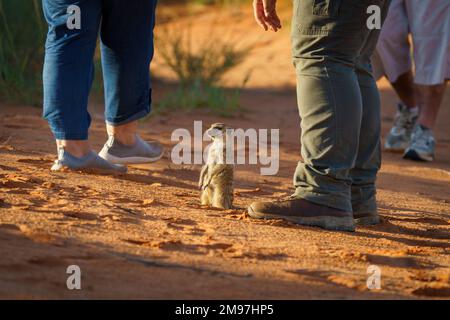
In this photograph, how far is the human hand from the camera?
389 cm

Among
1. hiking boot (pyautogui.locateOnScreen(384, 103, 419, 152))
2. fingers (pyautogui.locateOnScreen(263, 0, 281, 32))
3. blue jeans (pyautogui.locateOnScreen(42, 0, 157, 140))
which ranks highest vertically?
fingers (pyautogui.locateOnScreen(263, 0, 281, 32))

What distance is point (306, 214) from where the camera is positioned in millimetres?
3844

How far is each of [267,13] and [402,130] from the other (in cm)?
286

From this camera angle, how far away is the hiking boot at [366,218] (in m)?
4.05

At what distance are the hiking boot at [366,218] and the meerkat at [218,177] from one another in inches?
21.8

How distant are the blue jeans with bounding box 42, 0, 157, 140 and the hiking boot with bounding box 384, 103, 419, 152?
2452mm

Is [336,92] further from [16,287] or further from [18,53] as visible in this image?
[18,53]

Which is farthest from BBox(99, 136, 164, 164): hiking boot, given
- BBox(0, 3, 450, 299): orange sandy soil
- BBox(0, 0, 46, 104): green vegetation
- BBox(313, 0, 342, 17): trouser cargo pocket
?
BBox(0, 0, 46, 104): green vegetation

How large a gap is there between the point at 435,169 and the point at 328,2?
2469 mm

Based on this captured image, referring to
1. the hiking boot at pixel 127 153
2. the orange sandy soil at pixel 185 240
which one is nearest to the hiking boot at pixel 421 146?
the orange sandy soil at pixel 185 240

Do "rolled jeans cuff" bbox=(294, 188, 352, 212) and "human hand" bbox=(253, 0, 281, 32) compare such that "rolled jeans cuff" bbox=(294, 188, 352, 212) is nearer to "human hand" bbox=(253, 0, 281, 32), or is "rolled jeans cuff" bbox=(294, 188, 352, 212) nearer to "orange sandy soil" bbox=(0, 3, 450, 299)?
"orange sandy soil" bbox=(0, 3, 450, 299)

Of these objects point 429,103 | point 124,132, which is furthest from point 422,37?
point 124,132

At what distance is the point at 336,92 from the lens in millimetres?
3689

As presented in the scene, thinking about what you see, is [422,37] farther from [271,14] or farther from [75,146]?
[75,146]
